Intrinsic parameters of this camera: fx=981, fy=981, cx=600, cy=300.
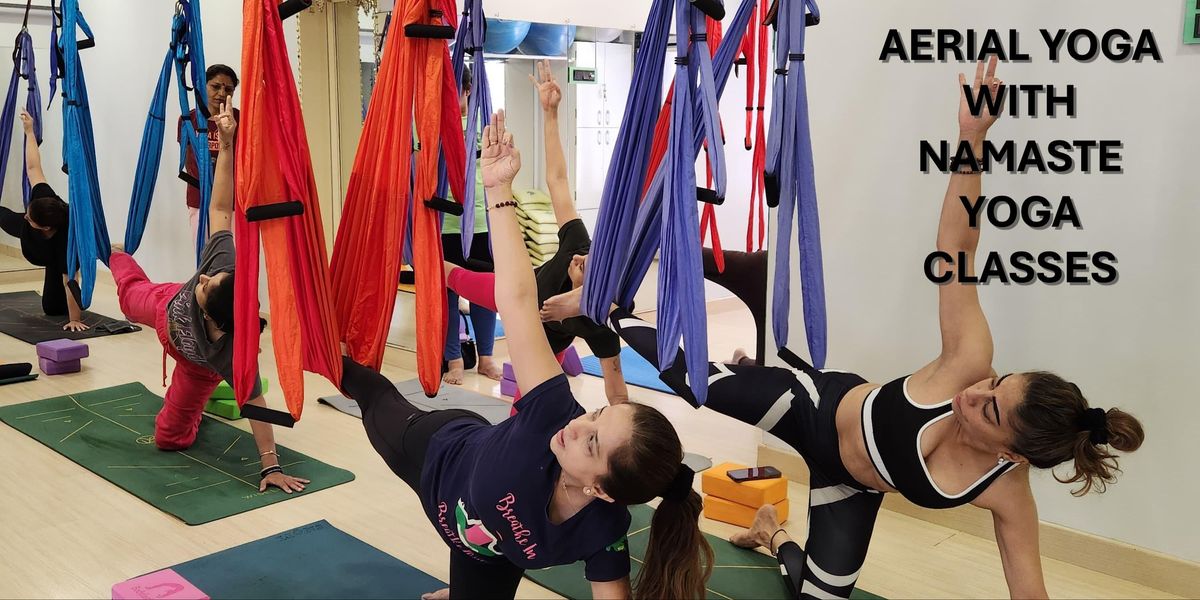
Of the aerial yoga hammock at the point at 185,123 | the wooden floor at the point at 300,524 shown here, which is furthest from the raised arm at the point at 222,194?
the wooden floor at the point at 300,524

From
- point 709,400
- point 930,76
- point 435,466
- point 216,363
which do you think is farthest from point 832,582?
point 216,363

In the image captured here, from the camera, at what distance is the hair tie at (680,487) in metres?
2.15

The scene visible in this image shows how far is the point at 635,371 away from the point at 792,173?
3.53m

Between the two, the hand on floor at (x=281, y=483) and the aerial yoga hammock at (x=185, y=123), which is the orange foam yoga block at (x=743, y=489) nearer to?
the hand on floor at (x=281, y=483)

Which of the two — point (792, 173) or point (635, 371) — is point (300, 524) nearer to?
point (792, 173)

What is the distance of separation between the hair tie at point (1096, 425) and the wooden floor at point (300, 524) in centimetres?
110

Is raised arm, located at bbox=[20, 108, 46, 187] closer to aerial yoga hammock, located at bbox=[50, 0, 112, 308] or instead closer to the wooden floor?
aerial yoga hammock, located at bbox=[50, 0, 112, 308]

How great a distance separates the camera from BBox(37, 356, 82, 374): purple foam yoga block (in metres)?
5.34

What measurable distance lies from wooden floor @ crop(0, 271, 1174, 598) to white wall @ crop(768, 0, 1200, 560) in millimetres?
404

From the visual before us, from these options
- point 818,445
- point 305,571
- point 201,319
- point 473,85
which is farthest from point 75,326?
point 818,445

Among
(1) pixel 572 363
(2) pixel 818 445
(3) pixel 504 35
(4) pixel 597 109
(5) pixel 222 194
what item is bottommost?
(1) pixel 572 363

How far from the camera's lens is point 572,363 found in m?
5.56

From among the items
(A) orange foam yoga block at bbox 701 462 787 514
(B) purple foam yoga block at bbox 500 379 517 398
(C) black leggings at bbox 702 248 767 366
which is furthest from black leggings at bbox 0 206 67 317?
(A) orange foam yoga block at bbox 701 462 787 514

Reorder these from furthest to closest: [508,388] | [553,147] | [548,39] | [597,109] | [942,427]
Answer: [597,109] → [548,39] → [508,388] → [553,147] → [942,427]
